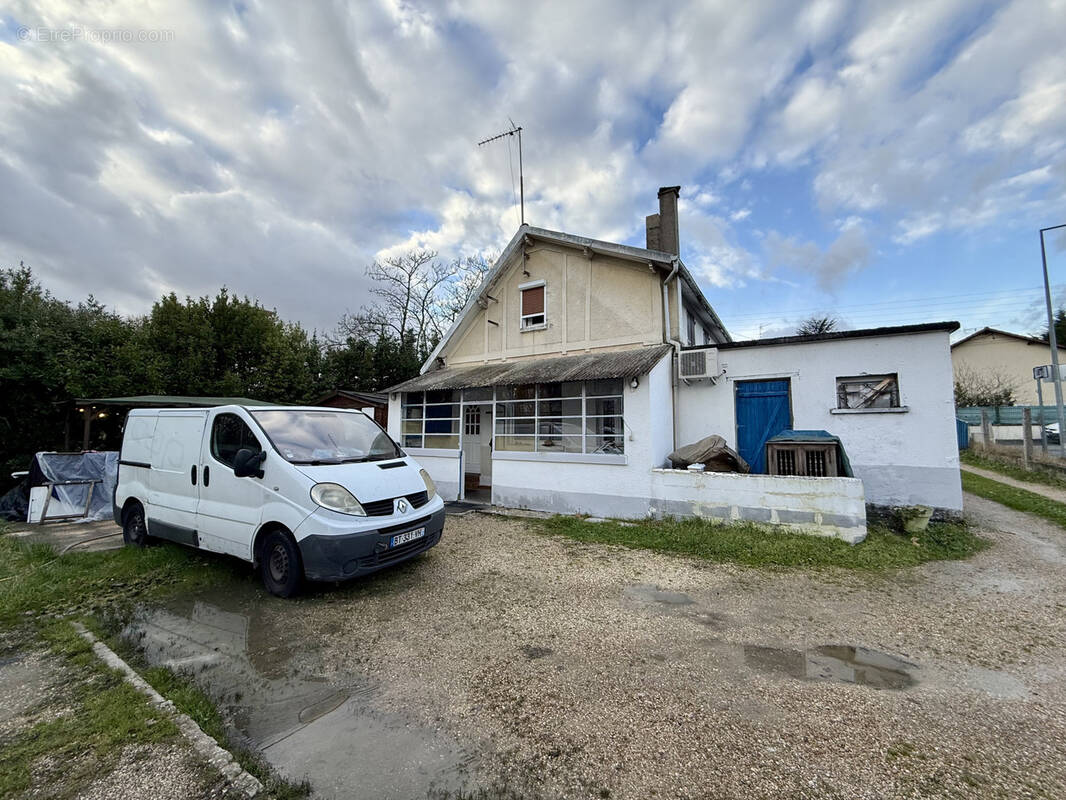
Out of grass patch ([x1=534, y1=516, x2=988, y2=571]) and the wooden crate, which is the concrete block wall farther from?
the wooden crate

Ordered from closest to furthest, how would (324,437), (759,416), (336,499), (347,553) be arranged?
(347,553), (336,499), (324,437), (759,416)

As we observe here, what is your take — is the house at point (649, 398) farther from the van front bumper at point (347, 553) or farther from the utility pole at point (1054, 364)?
the utility pole at point (1054, 364)

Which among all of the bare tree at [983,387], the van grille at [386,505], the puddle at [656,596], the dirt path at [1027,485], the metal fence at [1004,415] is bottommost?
the puddle at [656,596]

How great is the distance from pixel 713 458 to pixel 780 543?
206cm

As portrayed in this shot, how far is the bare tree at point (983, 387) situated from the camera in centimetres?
2564

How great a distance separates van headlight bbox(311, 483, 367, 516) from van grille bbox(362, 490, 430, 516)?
65 millimetres

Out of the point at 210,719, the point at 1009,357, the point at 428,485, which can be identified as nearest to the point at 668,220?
the point at 428,485

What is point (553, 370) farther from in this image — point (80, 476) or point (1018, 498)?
point (1018, 498)

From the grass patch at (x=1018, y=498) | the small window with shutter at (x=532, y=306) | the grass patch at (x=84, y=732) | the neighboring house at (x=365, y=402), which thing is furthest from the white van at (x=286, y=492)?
the grass patch at (x=1018, y=498)

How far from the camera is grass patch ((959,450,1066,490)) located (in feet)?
38.4

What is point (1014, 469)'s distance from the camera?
45.1ft

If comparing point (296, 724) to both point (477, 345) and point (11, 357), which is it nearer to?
point (477, 345)

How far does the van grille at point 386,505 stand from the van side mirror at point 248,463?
3.95 feet

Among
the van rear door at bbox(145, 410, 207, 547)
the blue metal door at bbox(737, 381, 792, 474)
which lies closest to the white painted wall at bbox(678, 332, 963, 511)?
the blue metal door at bbox(737, 381, 792, 474)
